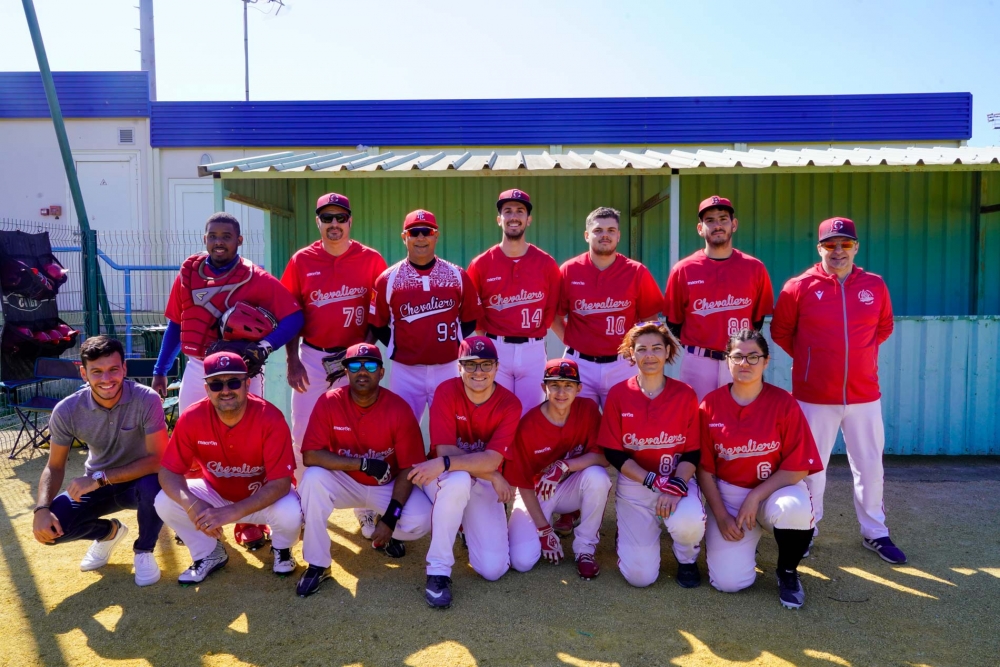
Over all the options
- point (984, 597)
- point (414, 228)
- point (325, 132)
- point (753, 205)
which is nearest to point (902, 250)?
point (753, 205)

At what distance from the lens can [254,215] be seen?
11.9m

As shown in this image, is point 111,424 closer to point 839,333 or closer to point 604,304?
point 604,304

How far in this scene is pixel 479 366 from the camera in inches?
145

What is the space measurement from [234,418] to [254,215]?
9.07 m

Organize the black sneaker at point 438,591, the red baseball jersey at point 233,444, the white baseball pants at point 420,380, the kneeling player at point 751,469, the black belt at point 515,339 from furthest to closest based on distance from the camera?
1. the black belt at point 515,339
2. the white baseball pants at point 420,380
3. the red baseball jersey at point 233,444
4. the kneeling player at point 751,469
5. the black sneaker at point 438,591

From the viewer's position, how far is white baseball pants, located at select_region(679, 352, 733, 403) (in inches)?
165

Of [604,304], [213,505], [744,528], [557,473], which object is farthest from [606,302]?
[213,505]

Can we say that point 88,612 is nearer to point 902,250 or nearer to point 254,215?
point 902,250

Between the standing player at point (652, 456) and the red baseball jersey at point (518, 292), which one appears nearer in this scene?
the standing player at point (652, 456)

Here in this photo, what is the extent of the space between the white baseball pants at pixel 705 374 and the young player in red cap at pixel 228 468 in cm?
240

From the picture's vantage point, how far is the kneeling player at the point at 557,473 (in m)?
3.77

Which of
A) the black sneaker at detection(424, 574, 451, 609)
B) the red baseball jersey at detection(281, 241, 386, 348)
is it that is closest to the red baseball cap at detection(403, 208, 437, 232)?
the red baseball jersey at detection(281, 241, 386, 348)

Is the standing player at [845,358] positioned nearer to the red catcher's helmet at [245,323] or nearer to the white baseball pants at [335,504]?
the white baseball pants at [335,504]

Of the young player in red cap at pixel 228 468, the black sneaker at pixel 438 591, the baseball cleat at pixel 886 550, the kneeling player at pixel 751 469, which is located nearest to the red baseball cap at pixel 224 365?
the young player in red cap at pixel 228 468
